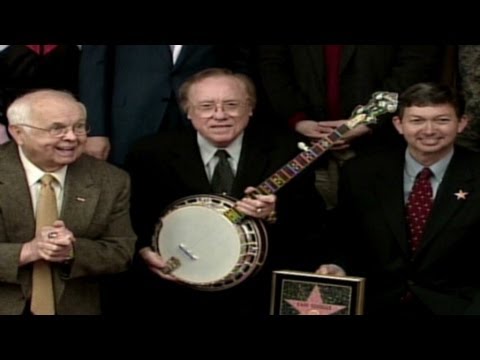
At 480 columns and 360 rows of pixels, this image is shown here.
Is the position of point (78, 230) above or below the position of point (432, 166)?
below

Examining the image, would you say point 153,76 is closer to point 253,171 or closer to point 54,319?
point 253,171

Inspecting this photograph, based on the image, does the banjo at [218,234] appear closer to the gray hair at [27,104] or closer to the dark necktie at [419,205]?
the dark necktie at [419,205]

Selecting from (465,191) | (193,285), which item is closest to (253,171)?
A: (193,285)

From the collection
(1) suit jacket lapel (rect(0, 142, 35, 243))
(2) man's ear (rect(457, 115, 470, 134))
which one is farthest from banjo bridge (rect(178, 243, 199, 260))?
(2) man's ear (rect(457, 115, 470, 134))

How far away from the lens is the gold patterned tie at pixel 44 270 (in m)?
5.02

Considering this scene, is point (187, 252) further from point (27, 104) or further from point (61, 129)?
point (27, 104)

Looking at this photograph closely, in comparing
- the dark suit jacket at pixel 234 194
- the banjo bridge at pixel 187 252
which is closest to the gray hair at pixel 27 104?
the dark suit jacket at pixel 234 194

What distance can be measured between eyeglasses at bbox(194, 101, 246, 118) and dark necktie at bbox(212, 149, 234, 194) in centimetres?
20

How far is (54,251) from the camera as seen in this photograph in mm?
4879

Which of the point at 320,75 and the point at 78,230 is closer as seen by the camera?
the point at 78,230

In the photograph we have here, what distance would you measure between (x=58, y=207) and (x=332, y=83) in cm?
150

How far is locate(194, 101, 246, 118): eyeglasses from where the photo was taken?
5.35m

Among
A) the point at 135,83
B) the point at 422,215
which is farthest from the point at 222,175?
the point at 422,215

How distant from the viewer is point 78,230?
507 centimetres
